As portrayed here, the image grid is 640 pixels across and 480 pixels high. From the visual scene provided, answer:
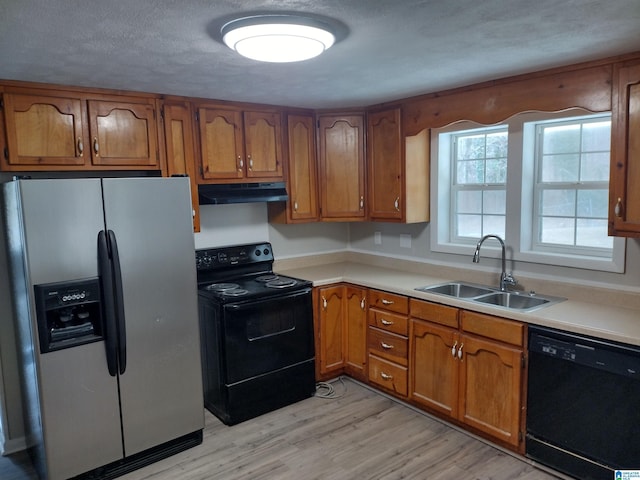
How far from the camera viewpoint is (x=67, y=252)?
2.42 meters

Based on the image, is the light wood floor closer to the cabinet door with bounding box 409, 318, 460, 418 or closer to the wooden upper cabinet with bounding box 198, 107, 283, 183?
the cabinet door with bounding box 409, 318, 460, 418

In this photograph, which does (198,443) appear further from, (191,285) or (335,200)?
(335,200)

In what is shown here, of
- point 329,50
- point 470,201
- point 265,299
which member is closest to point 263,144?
point 265,299

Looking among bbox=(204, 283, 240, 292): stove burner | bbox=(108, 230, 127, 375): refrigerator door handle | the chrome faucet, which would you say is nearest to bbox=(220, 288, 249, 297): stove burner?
bbox=(204, 283, 240, 292): stove burner

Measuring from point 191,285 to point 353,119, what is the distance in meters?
1.90

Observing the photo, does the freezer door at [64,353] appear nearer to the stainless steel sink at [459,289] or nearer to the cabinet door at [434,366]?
the cabinet door at [434,366]

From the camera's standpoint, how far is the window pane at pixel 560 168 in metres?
2.98

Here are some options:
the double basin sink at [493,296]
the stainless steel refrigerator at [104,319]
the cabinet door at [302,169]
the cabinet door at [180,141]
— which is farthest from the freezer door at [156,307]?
the double basin sink at [493,296]

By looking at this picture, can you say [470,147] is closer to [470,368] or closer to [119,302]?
[470,368]

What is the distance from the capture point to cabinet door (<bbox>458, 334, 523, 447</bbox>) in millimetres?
2637

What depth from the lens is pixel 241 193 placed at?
3479 millimetres

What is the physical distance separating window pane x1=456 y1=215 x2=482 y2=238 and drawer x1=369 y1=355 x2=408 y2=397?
113 cm

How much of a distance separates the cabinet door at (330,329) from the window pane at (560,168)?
5.45ft

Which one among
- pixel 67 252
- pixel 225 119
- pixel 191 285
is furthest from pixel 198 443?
pixel 225 119
